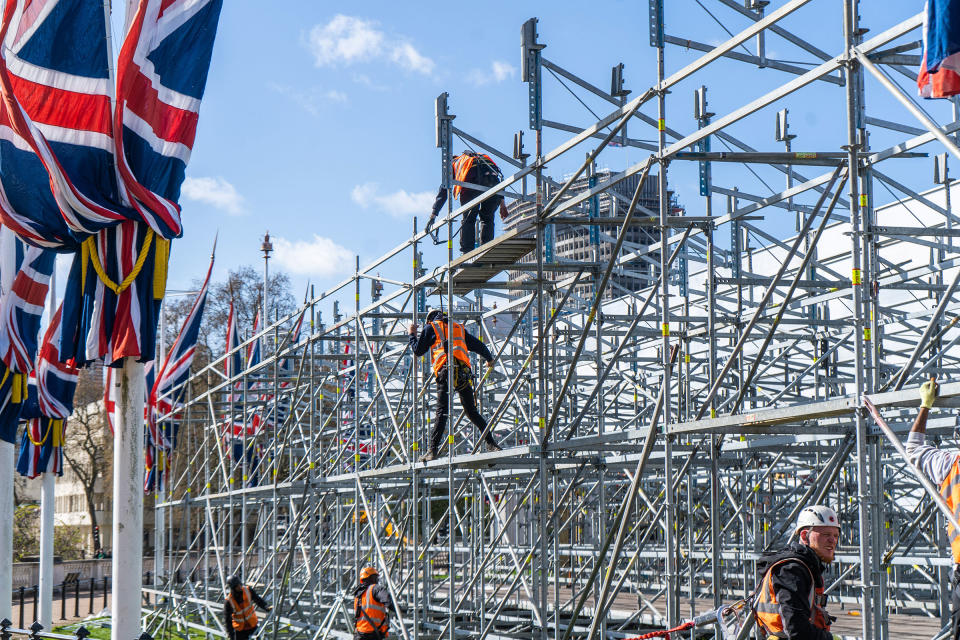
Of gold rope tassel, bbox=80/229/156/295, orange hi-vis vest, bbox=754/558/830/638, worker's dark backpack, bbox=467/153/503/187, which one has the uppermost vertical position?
worker's dark backpack, bbox=467/153/503/187

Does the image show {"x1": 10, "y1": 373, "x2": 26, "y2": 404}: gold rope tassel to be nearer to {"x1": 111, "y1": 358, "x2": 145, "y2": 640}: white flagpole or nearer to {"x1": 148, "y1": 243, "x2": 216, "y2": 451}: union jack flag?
{"x1": 111, "y1": 358, "x2": 145, "y2": 640}: white flagpole

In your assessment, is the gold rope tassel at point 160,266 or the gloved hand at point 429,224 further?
the gloved hand at point 429,224

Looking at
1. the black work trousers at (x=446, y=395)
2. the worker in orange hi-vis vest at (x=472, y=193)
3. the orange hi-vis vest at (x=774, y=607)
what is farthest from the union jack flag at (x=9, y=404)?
the orange hi-vis vest at (x=774, y=607)

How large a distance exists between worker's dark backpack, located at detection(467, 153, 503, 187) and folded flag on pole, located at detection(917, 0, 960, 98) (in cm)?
853

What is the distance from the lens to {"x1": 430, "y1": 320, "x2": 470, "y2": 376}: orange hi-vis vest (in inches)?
550

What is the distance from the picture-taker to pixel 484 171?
49.1 ft

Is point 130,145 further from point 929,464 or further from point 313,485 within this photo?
point 313,485

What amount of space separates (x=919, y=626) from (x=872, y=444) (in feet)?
27.6

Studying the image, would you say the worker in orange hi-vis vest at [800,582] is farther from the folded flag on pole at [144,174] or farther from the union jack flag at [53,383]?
the union jack flag at [53,383]

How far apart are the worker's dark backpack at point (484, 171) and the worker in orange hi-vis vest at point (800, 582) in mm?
9236

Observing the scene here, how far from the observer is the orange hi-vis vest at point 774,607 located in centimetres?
597

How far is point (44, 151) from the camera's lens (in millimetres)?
10281

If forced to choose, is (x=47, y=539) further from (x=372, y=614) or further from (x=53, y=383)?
(x=372, y=614)

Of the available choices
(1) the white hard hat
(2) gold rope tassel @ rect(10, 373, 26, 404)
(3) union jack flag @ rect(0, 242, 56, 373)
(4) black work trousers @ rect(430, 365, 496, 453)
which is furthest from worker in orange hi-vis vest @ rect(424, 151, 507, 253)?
(1) the white hard hat
